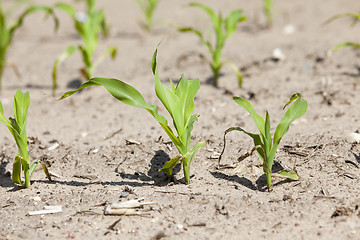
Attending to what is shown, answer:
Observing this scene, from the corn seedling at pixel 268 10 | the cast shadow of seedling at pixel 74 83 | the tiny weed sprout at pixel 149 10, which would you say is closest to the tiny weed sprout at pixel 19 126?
the cast shadow of seedling at pixel 74 83

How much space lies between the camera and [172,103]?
229 centimetres

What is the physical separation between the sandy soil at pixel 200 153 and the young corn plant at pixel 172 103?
0.18m

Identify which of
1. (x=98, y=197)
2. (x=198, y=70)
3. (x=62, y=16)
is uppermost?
(x=62, y=16)

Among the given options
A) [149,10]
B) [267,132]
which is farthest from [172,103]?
[149,10]

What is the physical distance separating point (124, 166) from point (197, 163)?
16.2 inches

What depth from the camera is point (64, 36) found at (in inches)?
230

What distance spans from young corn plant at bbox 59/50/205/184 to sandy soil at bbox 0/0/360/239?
7.0 inches

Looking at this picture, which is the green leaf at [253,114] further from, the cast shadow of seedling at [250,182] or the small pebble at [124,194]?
the small pebble at [124,194]

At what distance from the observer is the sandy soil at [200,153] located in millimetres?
2121

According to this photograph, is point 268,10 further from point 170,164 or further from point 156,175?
point 170,164

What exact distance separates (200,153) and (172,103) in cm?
52

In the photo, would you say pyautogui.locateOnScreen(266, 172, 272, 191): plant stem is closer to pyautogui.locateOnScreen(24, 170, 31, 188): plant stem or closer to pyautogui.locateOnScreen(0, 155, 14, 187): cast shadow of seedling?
pyautogui.locateOnScreen(24, 170, 31, 188): plant stem

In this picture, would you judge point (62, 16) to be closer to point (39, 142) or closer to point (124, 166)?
point (39, 142)

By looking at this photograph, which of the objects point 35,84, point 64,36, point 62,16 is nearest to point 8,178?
point 35,84
